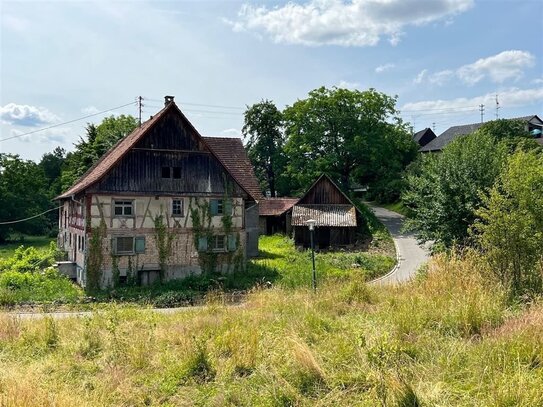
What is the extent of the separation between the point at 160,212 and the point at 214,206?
3392 mm

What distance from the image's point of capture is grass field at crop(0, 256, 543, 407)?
6.31m

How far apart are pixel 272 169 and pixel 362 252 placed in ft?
75.3

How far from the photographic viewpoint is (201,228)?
29.0 meters

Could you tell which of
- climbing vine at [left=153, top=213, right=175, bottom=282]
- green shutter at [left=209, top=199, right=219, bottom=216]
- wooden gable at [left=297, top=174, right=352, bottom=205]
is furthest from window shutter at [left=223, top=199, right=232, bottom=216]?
wooden gable at [left=297, top=174, right=352, bottom=205]

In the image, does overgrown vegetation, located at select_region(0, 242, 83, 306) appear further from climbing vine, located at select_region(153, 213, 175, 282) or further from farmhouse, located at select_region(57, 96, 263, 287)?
climbing vine, located at select_region(153, 213, 175, 282)

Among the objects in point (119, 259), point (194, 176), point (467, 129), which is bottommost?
point (119, 259)

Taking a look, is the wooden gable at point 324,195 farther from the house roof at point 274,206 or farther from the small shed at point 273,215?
the small shed at point 273,215

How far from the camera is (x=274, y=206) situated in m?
44.5

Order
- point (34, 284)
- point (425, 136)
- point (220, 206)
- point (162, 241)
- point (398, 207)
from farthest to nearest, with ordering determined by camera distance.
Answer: point (425, 136), point (398, 207), point (220, 206), point (162, 241), point (34, 284)

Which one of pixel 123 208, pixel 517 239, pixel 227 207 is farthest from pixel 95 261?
pixel 517 239

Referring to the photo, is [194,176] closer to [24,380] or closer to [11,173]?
[24,380]

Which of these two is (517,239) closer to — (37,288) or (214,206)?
(214,206)

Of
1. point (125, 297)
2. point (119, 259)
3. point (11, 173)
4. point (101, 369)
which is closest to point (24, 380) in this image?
point (101, 369)

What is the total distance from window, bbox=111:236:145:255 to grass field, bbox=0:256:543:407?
1532 centimetres
